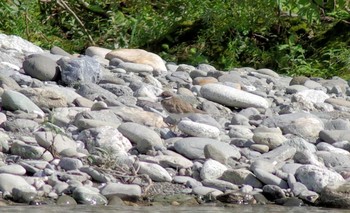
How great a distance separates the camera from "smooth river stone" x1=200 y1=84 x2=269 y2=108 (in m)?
7.14

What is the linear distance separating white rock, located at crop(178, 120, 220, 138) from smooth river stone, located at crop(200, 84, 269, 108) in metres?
1.02

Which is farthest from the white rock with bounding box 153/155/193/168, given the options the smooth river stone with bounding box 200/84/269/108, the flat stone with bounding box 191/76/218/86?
the flat stone with bounding box 191/76/218/86

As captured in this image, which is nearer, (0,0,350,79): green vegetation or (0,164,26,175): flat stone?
(0,164,26,175): flat stone

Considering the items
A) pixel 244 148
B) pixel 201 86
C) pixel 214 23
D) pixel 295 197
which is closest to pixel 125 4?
pixel 214 23

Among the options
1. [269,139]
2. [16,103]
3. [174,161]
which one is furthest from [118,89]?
[174,161]

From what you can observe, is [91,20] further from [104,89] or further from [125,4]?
[104,89]

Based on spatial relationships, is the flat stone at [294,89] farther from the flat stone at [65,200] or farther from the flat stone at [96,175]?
the flat stone at [65,200]

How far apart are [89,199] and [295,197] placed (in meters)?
1.09

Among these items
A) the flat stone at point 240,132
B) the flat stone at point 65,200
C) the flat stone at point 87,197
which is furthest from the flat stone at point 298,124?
the flat stone at point 65,200

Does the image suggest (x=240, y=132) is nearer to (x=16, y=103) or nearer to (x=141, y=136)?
(x=141, y=136)

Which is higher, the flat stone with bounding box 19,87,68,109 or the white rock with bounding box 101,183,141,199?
the flat stone with bounding box 19,87,68,109

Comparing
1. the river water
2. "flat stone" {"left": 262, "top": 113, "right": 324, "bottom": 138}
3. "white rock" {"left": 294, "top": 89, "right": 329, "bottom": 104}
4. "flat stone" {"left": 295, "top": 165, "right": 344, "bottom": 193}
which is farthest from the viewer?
"white rock" {"left": 294, "top": 89, "right": 329, "bottom": 104}

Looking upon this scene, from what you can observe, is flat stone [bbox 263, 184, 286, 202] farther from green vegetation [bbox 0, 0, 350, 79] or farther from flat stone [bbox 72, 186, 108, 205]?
green vegetation [bbox 0, 0, 350, 79]

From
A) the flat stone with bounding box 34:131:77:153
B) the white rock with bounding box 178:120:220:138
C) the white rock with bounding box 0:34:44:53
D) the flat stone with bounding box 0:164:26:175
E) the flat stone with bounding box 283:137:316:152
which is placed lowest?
the flat stone with bounding box 0:164:26:175
